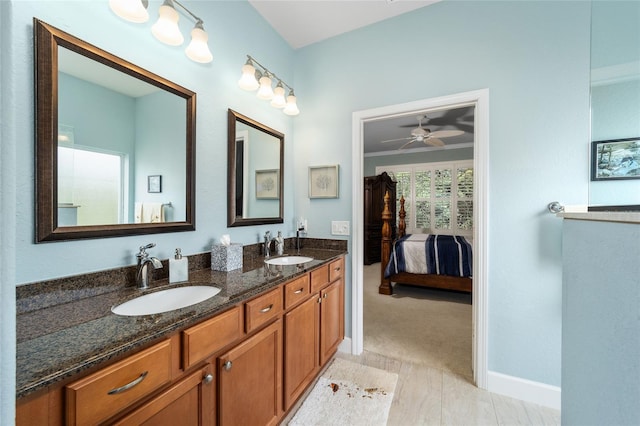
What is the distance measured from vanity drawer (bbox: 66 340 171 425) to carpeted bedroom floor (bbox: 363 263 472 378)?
1.94m

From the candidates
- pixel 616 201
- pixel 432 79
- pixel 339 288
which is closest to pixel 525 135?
pixel 432 79

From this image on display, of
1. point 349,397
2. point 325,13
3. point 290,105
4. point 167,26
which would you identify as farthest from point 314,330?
point 325,13

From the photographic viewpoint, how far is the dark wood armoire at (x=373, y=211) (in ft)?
19.1

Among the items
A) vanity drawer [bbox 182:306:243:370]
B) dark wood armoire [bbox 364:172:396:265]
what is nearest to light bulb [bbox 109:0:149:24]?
vanity drawer [bbox 182:306:243:370]

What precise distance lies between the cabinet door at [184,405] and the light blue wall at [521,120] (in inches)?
71.6

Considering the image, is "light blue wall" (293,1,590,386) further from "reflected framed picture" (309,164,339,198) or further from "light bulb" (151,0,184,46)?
"light bulb" (151,0,184,46)

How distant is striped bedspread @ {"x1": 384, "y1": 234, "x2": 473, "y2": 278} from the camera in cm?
351

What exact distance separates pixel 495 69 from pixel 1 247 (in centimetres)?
242

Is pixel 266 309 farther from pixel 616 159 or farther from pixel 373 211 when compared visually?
pixel 373 211

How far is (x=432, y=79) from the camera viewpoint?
6.49 ft

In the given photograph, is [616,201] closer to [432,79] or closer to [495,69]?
[495,69]

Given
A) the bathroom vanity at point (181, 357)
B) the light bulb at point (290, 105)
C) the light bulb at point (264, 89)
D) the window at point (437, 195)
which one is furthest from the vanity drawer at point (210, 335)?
the window at point (437, 195)

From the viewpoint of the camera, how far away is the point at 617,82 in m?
0.86

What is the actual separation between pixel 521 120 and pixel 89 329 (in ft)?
7.98
